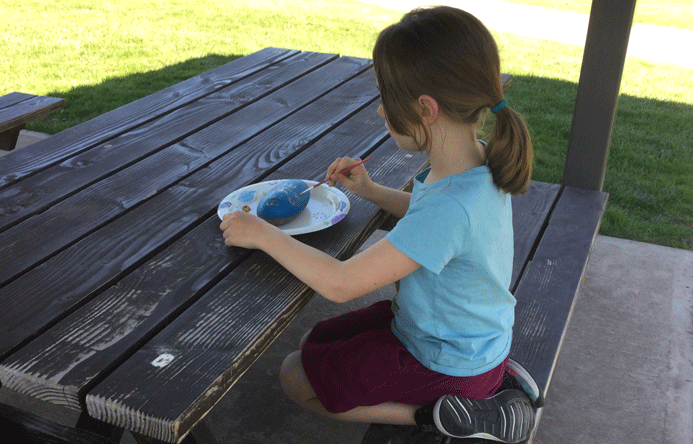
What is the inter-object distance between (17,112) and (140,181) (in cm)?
168

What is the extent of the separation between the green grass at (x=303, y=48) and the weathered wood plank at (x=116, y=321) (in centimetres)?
249

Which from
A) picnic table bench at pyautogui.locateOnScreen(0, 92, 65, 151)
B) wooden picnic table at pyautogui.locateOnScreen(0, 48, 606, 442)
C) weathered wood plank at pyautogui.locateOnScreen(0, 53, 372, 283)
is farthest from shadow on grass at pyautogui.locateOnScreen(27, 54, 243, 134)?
weathered wood plank at pyautogui.locateOnScreen(0, 53, 372, 283)

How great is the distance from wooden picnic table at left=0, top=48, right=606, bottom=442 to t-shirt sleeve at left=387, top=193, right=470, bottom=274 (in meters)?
0.22

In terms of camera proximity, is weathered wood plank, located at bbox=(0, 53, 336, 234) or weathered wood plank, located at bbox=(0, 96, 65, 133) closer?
weathered wood plank, located at bbox=(0, 53, 336, 234)

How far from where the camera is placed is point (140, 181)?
1782 mm

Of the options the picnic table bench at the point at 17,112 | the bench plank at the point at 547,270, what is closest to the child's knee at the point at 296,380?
the bench plank at the point at 547,270

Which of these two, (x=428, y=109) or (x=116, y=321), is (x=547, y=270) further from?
(x=116, y=321)

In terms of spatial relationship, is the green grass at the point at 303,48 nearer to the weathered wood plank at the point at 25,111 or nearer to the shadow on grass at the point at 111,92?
the shadow on grass at the point at 111,92

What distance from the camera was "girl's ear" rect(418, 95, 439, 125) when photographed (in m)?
1.37

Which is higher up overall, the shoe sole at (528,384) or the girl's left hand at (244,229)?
the girl's left hand at (244,229)

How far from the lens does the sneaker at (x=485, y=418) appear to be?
1401mm

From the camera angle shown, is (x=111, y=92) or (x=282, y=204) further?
(x=111, y=92)

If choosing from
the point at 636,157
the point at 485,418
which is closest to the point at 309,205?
the point at 485,418

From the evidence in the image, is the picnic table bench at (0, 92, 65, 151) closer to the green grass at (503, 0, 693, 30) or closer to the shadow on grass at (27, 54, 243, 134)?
the shadow on grass at (27, 54, 243, 134)
